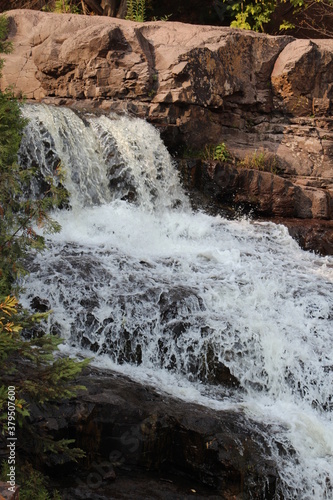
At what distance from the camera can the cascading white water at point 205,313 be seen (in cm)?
548

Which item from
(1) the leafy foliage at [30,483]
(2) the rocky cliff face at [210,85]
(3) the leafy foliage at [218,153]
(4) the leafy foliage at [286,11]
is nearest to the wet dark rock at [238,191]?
(2) the rocky cliff face at [210,85]

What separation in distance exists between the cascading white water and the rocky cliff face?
7.26ft

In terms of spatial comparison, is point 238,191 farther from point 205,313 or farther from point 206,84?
point 205,313

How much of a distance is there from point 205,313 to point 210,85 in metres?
6.13

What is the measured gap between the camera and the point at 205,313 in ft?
20.7

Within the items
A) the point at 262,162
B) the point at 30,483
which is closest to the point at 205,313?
the point at 30,483

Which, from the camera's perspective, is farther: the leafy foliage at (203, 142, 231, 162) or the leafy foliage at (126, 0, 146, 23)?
the leafy foliage at (126, 0, 146, 23)

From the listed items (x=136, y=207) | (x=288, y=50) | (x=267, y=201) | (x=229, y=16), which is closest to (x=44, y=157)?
A: (x=136, y=207)

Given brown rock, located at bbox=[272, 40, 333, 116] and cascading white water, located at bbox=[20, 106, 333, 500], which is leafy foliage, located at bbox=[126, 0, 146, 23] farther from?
cascading white water, located at bbox=[20, 106, 333, 500]

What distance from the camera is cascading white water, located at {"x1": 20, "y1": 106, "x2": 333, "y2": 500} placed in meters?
5.48

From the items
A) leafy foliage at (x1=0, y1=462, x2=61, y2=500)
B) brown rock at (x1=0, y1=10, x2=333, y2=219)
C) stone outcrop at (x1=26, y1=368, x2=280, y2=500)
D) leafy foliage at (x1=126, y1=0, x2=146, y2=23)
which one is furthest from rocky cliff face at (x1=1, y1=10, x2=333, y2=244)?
leafy foliage at (x1=0, y1=462, x2=61, y2=500)

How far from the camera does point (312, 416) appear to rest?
18.2 ft

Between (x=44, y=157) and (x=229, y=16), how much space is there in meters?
7.55

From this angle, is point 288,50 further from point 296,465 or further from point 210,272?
point 296,465
